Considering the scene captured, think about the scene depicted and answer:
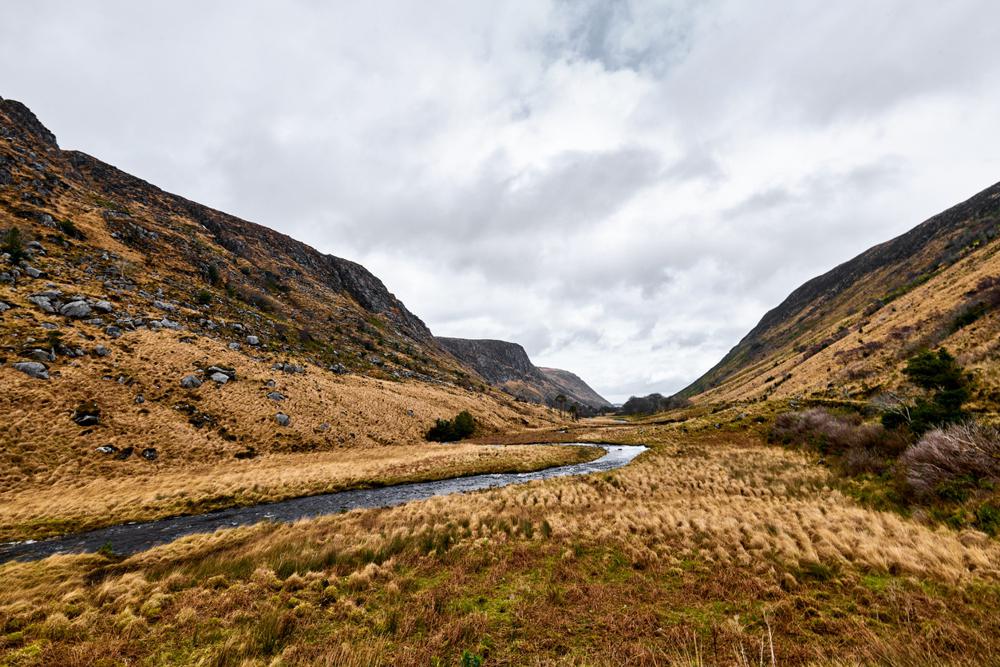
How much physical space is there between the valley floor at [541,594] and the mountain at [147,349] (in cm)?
2057

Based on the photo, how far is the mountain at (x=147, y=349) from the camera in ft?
93.6

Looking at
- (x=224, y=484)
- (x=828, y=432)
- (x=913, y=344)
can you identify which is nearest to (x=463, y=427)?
(x=224, y=484)

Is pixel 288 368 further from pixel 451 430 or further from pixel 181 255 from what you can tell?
pixel 181 255

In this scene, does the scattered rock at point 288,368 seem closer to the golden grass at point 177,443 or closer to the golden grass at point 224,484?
the golden grass at point 177,443

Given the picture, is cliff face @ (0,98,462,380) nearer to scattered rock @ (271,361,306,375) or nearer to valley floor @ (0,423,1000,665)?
scattered rock @ (271,361,306,375)

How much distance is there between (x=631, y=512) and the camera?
55.5ft

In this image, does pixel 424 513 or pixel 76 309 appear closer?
pixel 424 513

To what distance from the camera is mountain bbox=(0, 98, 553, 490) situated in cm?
2852

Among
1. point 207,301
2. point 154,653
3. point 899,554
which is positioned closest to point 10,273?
point 207,301

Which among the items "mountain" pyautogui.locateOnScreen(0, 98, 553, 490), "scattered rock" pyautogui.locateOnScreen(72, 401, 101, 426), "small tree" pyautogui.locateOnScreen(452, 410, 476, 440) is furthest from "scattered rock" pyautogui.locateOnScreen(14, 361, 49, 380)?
"small tree" pyautogui.locateOnScreen(452, 410, 476, 440)

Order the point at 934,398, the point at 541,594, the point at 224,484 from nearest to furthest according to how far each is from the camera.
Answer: the point at 541,594 < the point at 934,398 < the point at 224,484

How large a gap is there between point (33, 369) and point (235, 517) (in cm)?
2624

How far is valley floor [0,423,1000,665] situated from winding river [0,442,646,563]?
9.90 feet

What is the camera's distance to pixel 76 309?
3975cm
